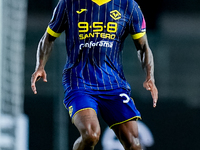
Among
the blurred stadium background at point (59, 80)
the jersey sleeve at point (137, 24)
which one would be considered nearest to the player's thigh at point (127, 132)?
the jersey sleeve at point (137, 24)

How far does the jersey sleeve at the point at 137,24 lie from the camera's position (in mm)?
3408

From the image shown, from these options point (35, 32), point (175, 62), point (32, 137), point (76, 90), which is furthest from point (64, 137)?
point (76, 90)

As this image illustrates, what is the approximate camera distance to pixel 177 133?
5.29 metres

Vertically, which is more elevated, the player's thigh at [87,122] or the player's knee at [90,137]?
the player's thigh at [87,122]

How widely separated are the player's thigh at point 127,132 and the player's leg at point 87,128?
0.99ft

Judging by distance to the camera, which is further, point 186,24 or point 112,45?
point 186,24

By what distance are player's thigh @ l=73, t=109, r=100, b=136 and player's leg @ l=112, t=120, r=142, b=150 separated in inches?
12.0

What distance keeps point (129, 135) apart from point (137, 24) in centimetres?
95

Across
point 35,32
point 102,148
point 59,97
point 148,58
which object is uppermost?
point 35,32

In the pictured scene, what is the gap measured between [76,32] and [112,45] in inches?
12.4

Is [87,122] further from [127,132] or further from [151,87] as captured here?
[151,87]

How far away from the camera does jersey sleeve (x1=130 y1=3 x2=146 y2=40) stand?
341 centimetres

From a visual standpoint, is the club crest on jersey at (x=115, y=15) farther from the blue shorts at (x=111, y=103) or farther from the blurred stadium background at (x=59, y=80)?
the blurred stadium background at (x=59, y=80)

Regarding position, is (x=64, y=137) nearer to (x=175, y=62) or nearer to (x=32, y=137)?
(x=32, y=137)
